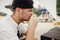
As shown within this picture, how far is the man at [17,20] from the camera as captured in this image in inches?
45.4

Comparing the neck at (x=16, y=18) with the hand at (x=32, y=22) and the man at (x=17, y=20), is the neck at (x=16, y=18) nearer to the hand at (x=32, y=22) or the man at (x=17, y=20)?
the man at (x=17, y=20)

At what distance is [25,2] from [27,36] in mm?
302

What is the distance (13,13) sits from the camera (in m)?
1.20

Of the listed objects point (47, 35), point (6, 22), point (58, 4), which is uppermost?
point (58, 4)

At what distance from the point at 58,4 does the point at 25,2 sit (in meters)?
0.31

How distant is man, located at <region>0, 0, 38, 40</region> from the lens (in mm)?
1153

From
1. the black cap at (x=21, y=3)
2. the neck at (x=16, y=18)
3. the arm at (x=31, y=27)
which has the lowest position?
the arm at (x=31, y=27)

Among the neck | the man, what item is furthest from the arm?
the neck

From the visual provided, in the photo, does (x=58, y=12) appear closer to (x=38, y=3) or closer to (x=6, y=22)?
(x=38, y=3)

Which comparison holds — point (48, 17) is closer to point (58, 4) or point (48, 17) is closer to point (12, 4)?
point (58, 4)

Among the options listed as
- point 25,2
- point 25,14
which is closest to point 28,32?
point 25,14

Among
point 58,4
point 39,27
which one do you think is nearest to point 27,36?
point 39,27

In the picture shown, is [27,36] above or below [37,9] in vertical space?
below

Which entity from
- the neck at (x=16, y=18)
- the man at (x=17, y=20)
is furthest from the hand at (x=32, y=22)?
the neck at (x=16, y=18)
